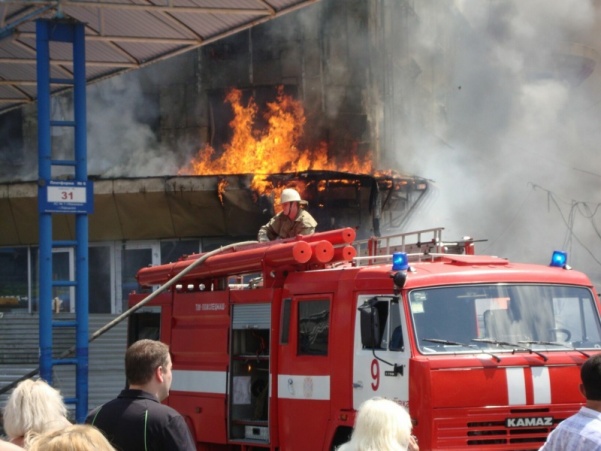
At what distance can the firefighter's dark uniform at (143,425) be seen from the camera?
17.3 feet

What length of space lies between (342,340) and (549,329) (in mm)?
1753

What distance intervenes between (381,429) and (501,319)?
13.5 feet

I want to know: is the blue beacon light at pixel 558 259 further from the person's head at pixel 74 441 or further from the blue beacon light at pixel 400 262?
the person's head at pixel 74 441

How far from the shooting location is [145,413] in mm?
5367

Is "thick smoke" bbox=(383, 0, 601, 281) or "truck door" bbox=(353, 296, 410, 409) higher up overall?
"thick smoke" bbox=(383, 0, 601, 281)

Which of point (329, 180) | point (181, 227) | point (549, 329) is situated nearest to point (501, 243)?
point (329, 180)

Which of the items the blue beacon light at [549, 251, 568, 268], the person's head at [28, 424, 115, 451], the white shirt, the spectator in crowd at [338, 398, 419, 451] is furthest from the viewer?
the blue beacon light at [549, 251, 568, 268]

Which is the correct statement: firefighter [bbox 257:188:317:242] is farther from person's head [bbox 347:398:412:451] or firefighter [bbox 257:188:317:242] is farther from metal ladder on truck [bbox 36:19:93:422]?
person's head [bbox 347:398:412:451]

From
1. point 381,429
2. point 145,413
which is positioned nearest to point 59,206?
point 145,413

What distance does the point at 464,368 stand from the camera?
806 cm

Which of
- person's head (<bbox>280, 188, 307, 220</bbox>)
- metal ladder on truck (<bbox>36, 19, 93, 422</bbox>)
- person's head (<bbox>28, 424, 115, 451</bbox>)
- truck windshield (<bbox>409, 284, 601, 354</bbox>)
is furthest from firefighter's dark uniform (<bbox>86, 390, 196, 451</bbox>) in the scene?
metal ladder on truck (<bbox>36, 19, 93, 422</bbox>)

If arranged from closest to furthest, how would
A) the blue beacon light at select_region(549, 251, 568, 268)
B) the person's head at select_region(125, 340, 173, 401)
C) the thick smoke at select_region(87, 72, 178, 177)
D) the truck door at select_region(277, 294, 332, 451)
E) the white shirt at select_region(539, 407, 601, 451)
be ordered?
the white shirt at select_region(539, 407, 601, 451), the person's head at select_region(125, 340, 173, 401), the truck door at select_region(277, 294, 332, 451), the blue beacon light at select_region(549, 251, 568, 268), the thick smoke at select_region(87, 72, 178, 177)

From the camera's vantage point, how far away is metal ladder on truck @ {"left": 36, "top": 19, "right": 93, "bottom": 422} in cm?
1271

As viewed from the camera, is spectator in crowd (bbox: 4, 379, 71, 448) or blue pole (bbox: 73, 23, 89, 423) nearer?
spectator in crowd (bbox: 4, 379, 71, 448)
